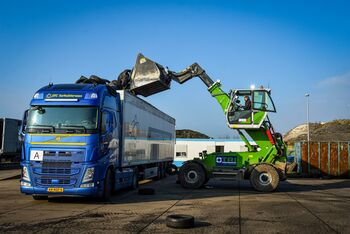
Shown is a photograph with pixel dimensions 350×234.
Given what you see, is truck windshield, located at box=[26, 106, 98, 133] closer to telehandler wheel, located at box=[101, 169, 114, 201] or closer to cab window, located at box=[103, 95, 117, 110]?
cab window, located at box=[103, 95, 117, 110]

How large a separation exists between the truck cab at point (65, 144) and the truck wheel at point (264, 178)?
24.0 feet

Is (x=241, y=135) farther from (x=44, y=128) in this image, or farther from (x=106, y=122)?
(x=44, y=128)

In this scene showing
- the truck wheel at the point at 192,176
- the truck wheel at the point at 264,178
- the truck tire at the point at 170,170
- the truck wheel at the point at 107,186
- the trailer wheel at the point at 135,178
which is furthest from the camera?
the truck tire at the point at 170,170

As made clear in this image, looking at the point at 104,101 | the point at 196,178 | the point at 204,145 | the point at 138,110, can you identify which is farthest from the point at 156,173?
the point at 204,145

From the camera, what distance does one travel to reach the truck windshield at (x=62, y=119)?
11609mm

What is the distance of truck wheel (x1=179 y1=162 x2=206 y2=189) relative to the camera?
689 inches

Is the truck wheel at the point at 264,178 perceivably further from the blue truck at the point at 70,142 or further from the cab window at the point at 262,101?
the blue truck at the point at 70,142

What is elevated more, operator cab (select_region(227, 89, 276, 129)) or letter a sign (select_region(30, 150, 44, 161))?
operator cab (select_region(227, 89, 276, 129))

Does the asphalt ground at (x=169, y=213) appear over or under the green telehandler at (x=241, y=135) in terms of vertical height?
under

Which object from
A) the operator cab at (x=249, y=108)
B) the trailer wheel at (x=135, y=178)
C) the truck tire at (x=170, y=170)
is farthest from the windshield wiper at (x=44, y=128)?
the truck tire at (x=170, y=170)

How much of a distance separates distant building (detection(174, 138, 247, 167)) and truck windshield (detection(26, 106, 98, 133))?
30403mm

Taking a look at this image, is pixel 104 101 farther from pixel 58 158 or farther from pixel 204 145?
pixel 204 145

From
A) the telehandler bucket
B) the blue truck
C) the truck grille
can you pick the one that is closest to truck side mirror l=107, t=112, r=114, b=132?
the blue truck

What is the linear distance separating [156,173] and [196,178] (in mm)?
4821
